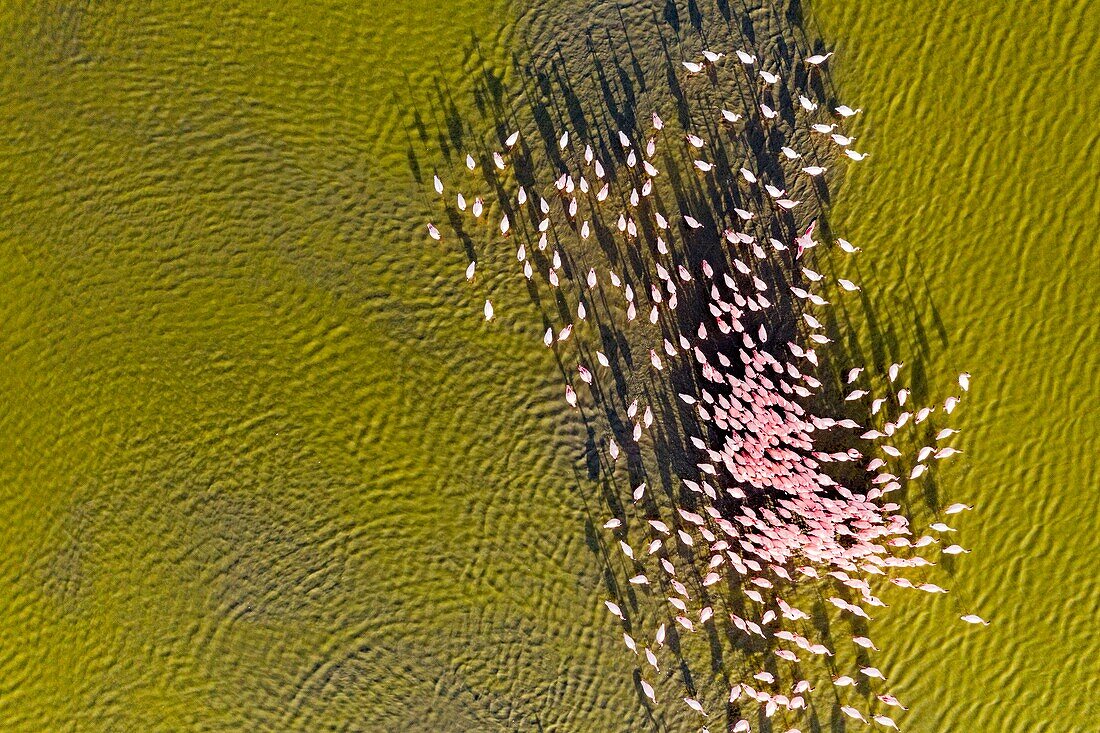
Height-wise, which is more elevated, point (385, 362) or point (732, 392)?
point (385, 362)

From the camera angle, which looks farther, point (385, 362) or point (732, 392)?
point (385, 362)

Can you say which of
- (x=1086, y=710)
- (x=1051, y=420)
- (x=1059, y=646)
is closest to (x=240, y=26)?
(x=1051, y=420)

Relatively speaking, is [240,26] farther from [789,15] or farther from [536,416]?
[789,15]
